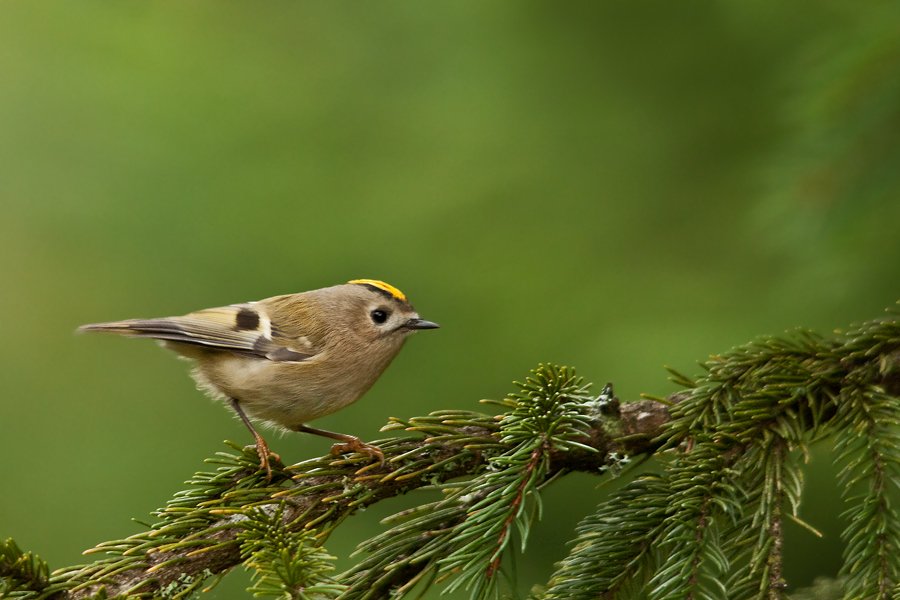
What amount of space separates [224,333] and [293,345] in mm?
222

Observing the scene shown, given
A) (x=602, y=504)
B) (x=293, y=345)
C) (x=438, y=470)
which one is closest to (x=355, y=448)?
(x=438, y=470)

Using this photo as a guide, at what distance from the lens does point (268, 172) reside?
4496 millimetres

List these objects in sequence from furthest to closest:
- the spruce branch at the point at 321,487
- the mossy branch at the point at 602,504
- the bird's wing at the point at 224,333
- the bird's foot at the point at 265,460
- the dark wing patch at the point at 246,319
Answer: the dark wing patch at the point at 246,319 → the bird's wing at the point at 224,333 → the bird's foot at the point at 265,460 → the spruce branch at the point at 321,487 → the mossy branch at the point at 602,504

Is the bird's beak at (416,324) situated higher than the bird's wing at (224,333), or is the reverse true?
the bird's beak at (416,324)

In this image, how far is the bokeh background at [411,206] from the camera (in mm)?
3375

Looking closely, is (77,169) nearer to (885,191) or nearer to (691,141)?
(691,141)

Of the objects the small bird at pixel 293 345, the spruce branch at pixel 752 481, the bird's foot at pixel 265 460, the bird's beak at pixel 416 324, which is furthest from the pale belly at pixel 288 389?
the spruce branch at pixel 752 481

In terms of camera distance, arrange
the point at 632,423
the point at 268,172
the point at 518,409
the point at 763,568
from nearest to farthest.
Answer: the point at 763,568 → the point at 518,409 → the point at 632,423 → the point at 268,172

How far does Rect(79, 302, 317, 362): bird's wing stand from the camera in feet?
9.59

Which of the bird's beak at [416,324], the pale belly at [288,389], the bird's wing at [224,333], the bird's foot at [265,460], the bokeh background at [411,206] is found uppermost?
the bokeh background at [411,206]

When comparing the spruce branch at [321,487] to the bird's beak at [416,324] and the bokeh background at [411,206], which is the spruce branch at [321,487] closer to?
the bird's beak at [416,324]

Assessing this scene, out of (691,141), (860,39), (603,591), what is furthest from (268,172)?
(603,591)

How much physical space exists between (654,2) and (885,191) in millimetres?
1422

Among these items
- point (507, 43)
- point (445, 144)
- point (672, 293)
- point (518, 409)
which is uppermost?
point (507, 43)
